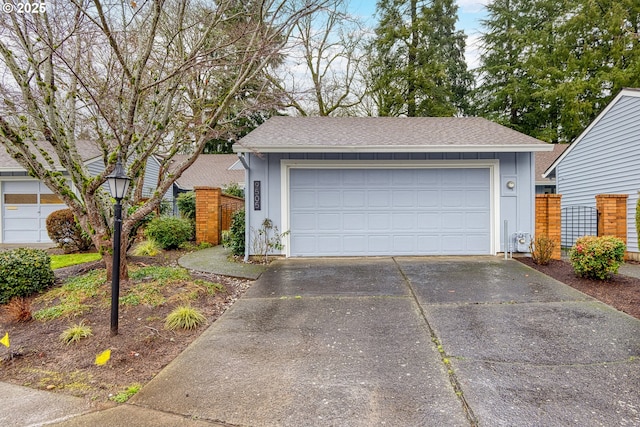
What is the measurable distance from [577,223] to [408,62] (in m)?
12.5

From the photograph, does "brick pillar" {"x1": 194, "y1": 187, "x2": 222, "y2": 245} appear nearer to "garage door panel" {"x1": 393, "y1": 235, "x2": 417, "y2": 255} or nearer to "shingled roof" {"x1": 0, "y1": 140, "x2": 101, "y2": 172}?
"shingled roof" {"x1": 0, "y1": 140, "x2": 101, "y2": 172}

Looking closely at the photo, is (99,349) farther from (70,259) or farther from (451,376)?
(70,259)

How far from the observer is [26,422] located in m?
2.26

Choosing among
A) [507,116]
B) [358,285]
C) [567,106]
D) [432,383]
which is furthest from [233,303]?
[507,116]

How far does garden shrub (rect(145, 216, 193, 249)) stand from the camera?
9.10 metres

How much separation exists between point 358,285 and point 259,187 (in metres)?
3.35

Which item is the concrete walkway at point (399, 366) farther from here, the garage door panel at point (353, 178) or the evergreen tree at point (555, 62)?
the evergreen tree at point (555, 62)

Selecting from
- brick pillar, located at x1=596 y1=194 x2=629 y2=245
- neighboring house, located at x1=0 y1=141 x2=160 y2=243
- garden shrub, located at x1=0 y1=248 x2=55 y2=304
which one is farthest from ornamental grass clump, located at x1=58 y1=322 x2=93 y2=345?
brick pillar, located at x1=596 y1=194 x2=629 y2=245

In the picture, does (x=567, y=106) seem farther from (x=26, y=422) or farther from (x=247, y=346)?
(x=26, y=422)

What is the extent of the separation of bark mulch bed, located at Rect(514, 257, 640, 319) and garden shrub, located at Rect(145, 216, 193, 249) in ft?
27.4

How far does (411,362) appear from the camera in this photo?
9.83 feet

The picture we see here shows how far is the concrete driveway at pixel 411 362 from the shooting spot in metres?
2.33

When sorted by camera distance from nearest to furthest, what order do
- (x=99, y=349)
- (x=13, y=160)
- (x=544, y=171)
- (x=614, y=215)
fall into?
1. (x=99, y=349)
2. (x=614, y=215)
3. (x=13, y=160)
4. (x=544, y=171)

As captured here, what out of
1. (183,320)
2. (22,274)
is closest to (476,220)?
(183,320)
